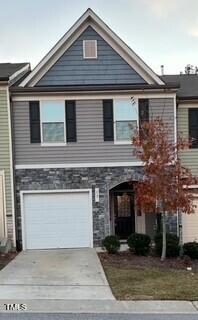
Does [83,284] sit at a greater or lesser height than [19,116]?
lesser

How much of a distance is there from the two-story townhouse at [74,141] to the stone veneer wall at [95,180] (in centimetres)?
4

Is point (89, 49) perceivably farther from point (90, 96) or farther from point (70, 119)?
point (70, 119)

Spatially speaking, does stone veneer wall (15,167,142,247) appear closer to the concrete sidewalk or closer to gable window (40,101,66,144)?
gable window (40,101,66,144)

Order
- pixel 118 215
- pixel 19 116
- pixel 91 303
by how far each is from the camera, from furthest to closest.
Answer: pixel 118 215
pixel 19 116
pixel 91 303

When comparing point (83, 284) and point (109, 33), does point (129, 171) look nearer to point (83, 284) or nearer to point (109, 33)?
point (109, 33)

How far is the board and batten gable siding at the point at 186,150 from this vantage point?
2003 cm

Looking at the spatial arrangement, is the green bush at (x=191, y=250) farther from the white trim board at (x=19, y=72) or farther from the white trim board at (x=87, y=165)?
the white trim board at (x=19, y=72)

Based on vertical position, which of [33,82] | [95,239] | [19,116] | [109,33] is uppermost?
[109,33]

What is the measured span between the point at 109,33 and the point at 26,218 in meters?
7.82

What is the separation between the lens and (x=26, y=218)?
1923 centimetres

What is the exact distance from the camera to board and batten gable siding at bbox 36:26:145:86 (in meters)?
19.5

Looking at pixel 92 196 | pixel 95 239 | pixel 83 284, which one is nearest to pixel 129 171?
pixel 92 196

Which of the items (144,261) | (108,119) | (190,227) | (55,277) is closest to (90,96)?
(108,119)

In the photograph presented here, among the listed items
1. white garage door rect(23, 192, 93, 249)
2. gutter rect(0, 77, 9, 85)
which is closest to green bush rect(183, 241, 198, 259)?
white garage door rect(23, 192, 93, 249)
